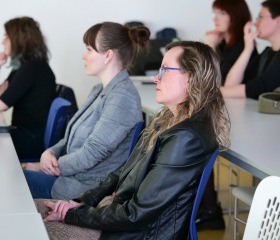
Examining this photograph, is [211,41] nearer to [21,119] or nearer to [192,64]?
[21,119]

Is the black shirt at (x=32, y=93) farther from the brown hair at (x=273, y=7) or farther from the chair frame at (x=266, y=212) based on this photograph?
the chair frame at (x=266, y=212)

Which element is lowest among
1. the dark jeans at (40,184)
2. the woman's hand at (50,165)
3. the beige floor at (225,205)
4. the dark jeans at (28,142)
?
the beige floor at (225,205)

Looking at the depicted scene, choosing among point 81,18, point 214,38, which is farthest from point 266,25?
point 81,18

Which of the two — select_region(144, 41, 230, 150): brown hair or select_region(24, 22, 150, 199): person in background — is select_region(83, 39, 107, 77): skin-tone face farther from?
select_region(144, 41, 230, 150): brown hair

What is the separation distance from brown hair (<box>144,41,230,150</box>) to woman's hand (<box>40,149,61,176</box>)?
0.84 m

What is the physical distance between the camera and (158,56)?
17.3ft

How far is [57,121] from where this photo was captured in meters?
3.21

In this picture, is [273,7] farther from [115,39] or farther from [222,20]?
[115,39]

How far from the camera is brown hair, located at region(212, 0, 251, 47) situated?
4.07 m

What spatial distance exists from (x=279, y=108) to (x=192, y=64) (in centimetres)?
124

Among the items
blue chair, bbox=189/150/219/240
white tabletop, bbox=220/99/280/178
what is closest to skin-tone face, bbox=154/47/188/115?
blue chair, bbox=189/150/219/240

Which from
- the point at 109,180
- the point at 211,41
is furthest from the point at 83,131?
the point at 211,41

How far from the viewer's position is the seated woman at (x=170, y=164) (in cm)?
170

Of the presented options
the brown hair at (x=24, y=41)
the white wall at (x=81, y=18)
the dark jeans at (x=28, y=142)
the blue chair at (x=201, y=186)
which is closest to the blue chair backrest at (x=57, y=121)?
the dark jeans at (x=28, y=142)
